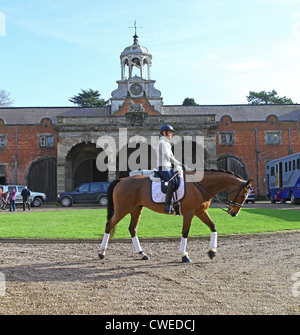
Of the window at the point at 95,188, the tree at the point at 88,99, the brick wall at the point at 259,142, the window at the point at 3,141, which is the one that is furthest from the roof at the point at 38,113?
the tree at the point at 88,99

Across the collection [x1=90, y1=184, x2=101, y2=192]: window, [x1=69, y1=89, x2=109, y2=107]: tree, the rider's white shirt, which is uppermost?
[x1=69, y1=89, x2=109, y2=107]: tree

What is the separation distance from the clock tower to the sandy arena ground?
108ft

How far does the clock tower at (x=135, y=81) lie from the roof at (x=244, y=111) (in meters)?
2.29

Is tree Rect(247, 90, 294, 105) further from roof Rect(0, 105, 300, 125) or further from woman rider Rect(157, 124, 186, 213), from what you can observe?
woman rider Rect(157, 124, 186, 213)

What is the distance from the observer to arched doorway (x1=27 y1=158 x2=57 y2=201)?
3772 centimetres

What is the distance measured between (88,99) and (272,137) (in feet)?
147

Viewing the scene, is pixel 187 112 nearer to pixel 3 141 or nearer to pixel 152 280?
Result: pixel 3 141

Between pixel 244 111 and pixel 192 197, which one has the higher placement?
pixel 244 111

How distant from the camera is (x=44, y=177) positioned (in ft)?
126

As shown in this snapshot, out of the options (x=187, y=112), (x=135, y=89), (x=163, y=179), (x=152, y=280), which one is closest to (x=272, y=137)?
(x=187, y=112)

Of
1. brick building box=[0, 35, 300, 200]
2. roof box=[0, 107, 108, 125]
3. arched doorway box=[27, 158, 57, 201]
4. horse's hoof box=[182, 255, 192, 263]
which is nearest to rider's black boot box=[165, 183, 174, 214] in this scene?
horse's hoof box=[182, 255, 192, 263]

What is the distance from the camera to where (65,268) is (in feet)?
22.5
